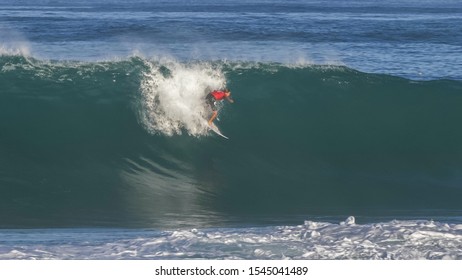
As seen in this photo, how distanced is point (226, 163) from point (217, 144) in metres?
0.72

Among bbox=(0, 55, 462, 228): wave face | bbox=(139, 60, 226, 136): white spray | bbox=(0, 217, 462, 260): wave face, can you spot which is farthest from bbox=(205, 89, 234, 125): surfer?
bbox=(0, 217, 462, 260): wave face

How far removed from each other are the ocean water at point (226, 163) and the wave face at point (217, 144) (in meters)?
0.04

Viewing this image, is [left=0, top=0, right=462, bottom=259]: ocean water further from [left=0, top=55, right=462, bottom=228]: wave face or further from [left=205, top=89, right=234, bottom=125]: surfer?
[left=205, top=89, right=234, bottom=125]: surfer

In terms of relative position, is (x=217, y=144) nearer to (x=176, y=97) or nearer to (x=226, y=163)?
(x=226, y=163)

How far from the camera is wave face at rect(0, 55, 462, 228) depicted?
14609 mm

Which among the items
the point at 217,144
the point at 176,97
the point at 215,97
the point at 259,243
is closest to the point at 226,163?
the point at 217,144

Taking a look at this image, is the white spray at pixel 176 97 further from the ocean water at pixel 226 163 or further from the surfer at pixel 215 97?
the surfer at pixel 215 97

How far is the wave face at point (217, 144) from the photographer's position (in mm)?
14609

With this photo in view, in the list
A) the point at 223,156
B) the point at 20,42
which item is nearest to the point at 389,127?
the point at 223,156

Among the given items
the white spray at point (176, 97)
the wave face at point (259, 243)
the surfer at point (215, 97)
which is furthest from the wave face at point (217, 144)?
the wave face at point (259, 243)

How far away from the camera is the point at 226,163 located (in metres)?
17.0

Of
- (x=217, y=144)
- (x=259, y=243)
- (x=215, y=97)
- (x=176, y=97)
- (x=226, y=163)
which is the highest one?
(x=176, y=97)

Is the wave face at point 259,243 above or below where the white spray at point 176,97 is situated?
below

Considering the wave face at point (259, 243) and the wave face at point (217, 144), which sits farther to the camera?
the wave face at point (217, 144)
